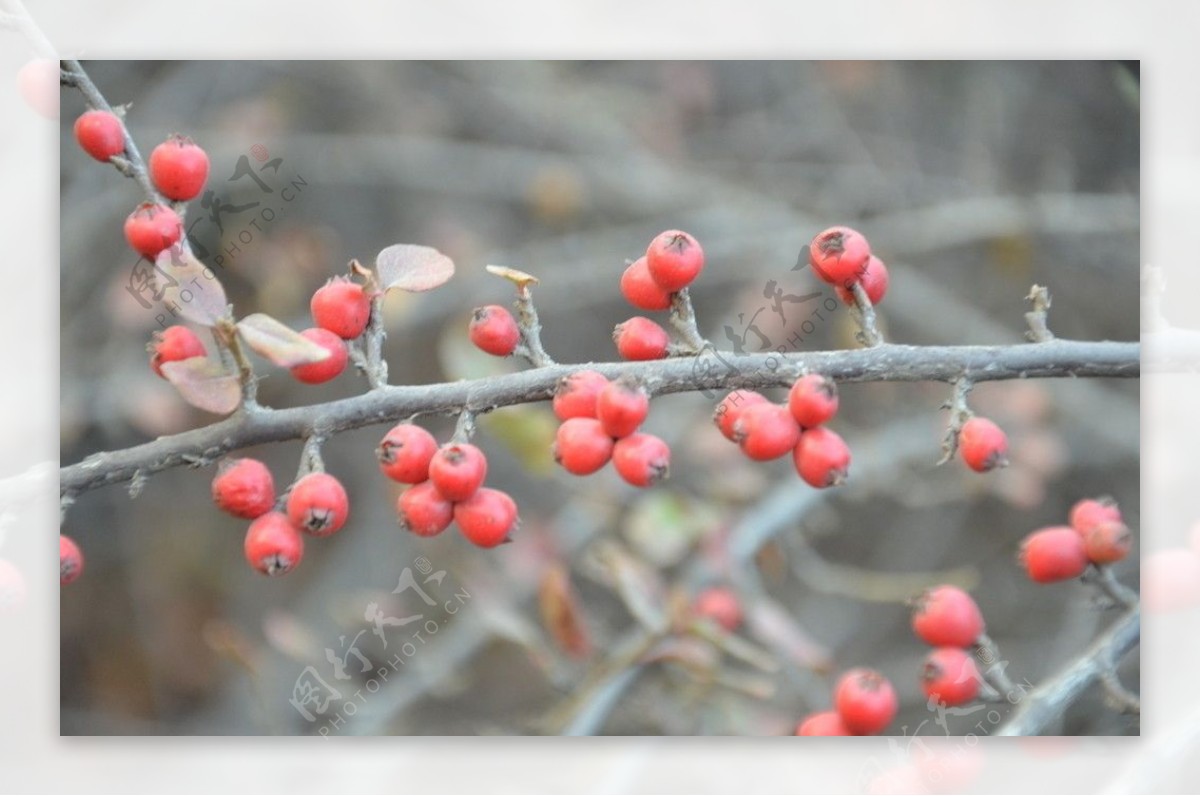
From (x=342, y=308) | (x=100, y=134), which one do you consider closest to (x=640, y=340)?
(x=342, y=308)

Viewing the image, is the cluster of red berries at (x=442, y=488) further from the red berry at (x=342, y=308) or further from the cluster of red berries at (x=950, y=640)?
the cluster of red berries at (x=950, y=640)

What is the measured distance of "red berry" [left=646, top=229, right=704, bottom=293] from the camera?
1.52 meters

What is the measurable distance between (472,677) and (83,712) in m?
0.77

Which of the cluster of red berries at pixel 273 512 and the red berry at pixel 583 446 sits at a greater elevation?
the red berry at pixel 583 446

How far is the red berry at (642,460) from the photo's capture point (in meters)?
1.45

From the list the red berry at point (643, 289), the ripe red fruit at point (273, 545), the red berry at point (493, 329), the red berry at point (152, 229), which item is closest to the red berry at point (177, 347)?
the red berry at point (152, 229)

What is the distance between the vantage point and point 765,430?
1447 mm

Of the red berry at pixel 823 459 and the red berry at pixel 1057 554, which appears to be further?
the red berry at pixel 1057 554

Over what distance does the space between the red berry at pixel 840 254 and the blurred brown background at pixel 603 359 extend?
850mm

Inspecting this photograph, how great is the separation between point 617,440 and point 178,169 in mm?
718

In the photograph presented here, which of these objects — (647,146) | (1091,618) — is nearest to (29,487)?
(647,146)

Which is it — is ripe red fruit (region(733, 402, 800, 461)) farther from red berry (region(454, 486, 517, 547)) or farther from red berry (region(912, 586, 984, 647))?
red berry (region(912, 586, 984, 647))

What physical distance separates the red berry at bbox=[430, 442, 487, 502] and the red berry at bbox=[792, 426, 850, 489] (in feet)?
1.37

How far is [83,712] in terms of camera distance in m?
2.11
